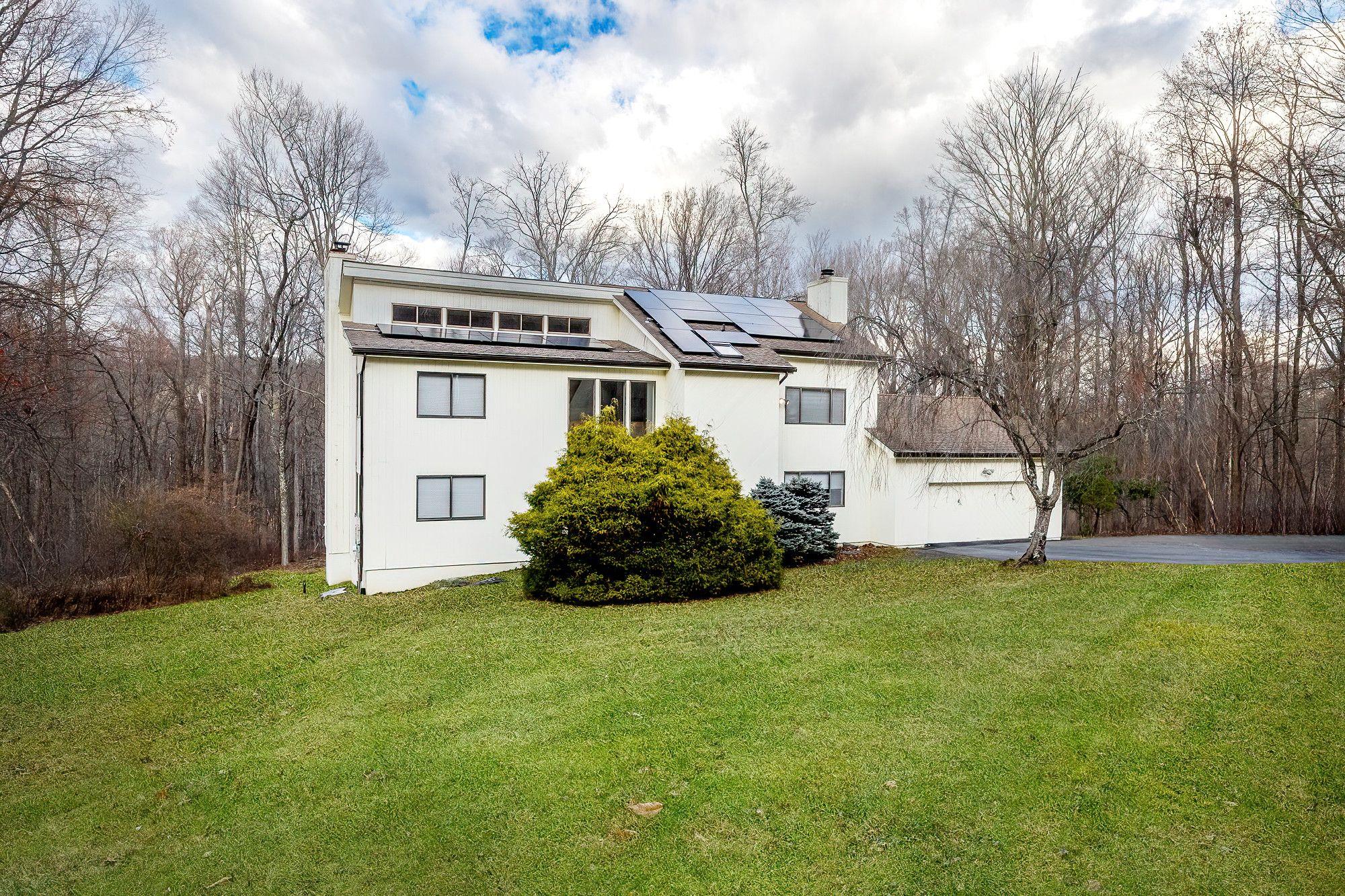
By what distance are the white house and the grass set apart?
4411mm

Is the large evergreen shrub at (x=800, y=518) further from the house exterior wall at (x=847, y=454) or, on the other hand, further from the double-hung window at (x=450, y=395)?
the double-hung window at (x=450, y=395)

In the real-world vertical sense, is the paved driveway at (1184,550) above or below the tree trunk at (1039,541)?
below

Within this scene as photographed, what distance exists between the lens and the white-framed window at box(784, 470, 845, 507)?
18.3 meters

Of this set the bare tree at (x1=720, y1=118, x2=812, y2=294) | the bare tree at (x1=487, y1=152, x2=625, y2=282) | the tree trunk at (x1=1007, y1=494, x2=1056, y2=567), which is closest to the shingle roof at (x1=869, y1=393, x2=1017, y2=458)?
the tree trunk at (x1=1007, y1=494, x2=1056, y2=567)

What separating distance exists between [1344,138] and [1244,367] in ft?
31.8

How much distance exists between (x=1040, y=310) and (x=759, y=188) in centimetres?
2627

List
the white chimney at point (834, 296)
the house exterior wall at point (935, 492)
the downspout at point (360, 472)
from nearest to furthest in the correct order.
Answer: the downspout at point (360, 472)
the house exterior wall at point (935, 492)
the white chimney at point (834, 296)

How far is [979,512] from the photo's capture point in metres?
19.1

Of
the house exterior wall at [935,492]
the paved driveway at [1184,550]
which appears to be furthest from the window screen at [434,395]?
the paved driveway at [1184,550]

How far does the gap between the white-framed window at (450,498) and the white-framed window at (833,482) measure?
25.2ft

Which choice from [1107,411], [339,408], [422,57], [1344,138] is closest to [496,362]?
[339,408]

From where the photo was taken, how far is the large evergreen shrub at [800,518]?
1616 centimetres

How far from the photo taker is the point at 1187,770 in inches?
215

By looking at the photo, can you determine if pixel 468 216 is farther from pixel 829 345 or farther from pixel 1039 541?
pixel 1039 541
